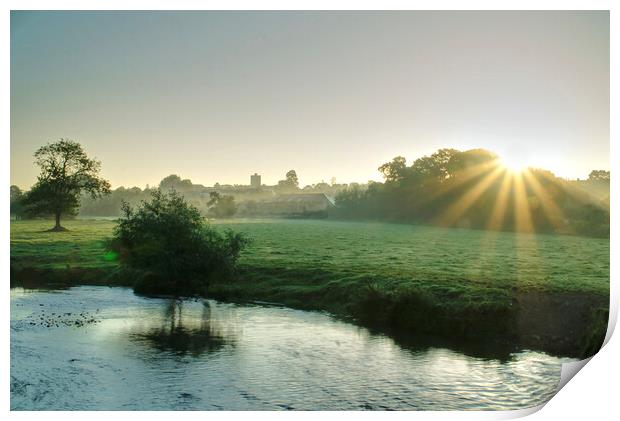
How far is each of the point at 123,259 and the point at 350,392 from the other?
5767 millimetres

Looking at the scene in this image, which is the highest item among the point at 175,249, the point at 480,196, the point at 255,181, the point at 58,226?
the point at 255,181

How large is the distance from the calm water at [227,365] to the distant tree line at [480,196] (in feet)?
8.35

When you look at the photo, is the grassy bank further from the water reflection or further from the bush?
the water reflection

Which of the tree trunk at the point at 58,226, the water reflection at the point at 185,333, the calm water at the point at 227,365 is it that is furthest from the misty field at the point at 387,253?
the water reflection at the point at 185,333

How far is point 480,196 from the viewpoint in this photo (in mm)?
11555

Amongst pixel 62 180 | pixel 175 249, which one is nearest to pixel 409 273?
pixel 175 249

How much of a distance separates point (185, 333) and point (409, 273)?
180 inches

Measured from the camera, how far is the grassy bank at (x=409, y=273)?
36.1 ft

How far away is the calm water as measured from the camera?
30.0 feet

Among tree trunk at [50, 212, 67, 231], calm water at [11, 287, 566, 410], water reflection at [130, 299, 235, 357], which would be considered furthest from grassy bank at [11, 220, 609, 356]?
water reflection at [130, 299, 235, 357]

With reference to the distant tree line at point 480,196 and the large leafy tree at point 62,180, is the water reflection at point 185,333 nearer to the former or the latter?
the large leafy tree at point 62,180

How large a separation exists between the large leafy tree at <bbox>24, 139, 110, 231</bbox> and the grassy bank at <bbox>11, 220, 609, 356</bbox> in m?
0.37

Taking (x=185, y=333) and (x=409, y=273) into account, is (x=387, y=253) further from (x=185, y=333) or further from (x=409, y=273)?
(x=185, y=333)
